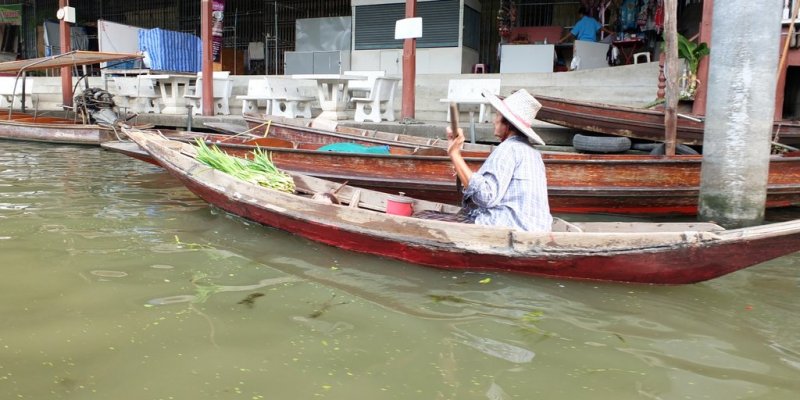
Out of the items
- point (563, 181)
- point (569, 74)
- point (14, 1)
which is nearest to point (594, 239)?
point (563, 181)

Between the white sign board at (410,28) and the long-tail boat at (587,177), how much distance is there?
3630 millimetres

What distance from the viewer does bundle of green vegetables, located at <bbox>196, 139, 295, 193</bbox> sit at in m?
5.30

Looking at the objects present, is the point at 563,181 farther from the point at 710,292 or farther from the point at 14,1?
the point at 14,1

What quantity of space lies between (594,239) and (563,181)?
8.37 ft

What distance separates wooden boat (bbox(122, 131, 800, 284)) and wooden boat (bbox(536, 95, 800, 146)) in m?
3.65

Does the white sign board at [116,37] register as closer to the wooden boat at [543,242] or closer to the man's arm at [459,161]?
the wooden boat at [543,242]

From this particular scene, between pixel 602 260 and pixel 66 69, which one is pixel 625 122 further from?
pixel 66 69

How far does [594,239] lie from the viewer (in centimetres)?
361

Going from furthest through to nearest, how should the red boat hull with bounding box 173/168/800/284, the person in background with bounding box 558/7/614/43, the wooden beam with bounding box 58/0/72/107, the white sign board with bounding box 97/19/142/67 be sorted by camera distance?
the white sign board with bounding box 97/19/142/67, the wooden beam with bounding box 58/0/72/107, the person in background with bounding box 558/7/614/43, the red boat hull with bounding box 173/168/800/284

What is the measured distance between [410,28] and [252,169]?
4.99 m

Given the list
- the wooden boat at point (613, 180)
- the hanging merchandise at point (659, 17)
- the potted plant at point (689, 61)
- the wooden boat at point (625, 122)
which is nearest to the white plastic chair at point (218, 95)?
the wooden boat at point (613, 180)

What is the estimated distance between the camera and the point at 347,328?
10.6 ft

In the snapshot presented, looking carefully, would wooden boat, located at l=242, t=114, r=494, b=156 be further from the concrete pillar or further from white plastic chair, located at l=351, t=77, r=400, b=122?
the concrete pillar

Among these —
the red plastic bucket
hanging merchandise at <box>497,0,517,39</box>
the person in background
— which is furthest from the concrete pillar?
hanging merchandise at <box>497,0,517,39</box>
